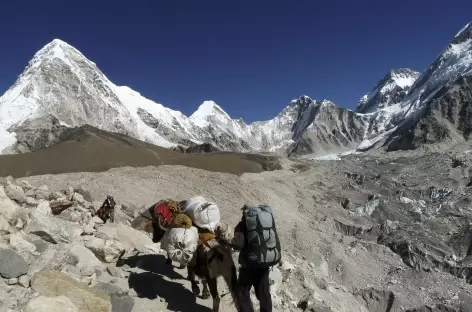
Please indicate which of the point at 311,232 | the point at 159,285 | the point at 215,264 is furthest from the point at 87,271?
the point at 311,232

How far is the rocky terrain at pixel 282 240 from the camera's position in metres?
4.97

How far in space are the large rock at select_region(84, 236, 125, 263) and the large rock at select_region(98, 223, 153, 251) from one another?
1067mm

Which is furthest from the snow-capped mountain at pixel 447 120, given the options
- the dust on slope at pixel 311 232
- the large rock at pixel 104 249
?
the large rock at pixel 104 249

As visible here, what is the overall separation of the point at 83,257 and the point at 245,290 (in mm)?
2247

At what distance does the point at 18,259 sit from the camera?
4.59 metres

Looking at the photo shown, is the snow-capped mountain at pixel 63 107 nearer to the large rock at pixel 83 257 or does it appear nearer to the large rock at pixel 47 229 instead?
the large rock at pixel 47 229

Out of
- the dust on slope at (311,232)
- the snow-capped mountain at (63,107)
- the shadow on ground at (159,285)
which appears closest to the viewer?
the shadow on ground at (159,285)

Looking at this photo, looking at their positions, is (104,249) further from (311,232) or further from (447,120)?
(447,120)

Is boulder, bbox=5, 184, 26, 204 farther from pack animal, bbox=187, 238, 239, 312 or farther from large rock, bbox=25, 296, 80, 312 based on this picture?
pack animal, bbox=187, 238, 239, 312

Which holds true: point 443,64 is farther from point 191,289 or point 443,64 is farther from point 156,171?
point 191,289

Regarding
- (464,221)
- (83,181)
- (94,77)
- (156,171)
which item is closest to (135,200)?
(83,181)

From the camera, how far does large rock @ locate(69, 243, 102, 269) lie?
544cm

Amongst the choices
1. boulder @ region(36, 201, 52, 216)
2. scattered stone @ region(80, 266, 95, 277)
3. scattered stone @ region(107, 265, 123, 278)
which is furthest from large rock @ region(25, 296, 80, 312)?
boulder @ region(36, 201, 52, 216)

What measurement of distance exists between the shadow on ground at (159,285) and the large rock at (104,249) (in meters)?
0.26
